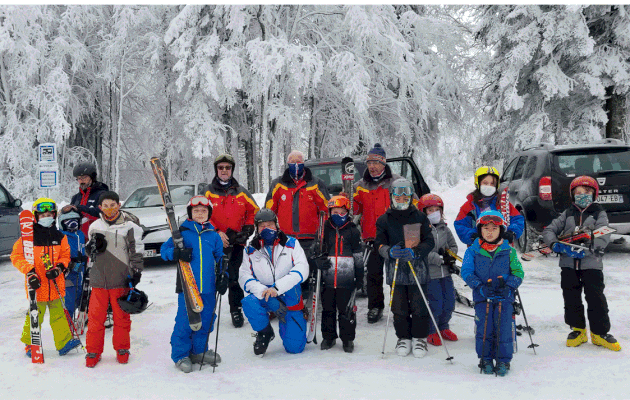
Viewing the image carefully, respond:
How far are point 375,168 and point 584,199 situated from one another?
2112 millimetres

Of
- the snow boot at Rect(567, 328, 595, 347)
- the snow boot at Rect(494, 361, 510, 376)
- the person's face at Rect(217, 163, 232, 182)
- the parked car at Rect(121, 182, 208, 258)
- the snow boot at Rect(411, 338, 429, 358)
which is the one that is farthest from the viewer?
the parked car at Rect(121, 182, 208, 258)

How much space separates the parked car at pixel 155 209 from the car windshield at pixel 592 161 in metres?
5.93

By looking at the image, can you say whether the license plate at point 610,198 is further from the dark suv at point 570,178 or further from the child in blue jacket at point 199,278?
the child in blue jacket at point 199,278

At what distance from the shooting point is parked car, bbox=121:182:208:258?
9.11 meters

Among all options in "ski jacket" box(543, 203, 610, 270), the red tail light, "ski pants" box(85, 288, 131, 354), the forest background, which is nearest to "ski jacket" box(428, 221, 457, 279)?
"ski jacket" box(543, 203, 610, 270)

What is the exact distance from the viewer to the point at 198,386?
4156mm

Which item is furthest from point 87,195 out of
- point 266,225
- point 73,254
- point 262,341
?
point 262,341

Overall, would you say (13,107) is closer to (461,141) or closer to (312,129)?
(312,129)

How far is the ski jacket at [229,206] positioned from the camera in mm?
5922

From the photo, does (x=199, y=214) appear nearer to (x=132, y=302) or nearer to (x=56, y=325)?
(x=132, y=302)

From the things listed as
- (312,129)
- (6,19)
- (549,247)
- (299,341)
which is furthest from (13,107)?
(549,247)

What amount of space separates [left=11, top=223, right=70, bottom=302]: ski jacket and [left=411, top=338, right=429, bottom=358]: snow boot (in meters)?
3.24

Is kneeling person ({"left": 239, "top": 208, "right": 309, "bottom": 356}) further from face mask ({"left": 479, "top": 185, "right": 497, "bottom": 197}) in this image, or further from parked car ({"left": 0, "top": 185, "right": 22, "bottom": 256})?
parked car ({"left": 0, "top": 185, "right": 22, "bottom": 256})

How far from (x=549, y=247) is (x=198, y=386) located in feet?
11.1
